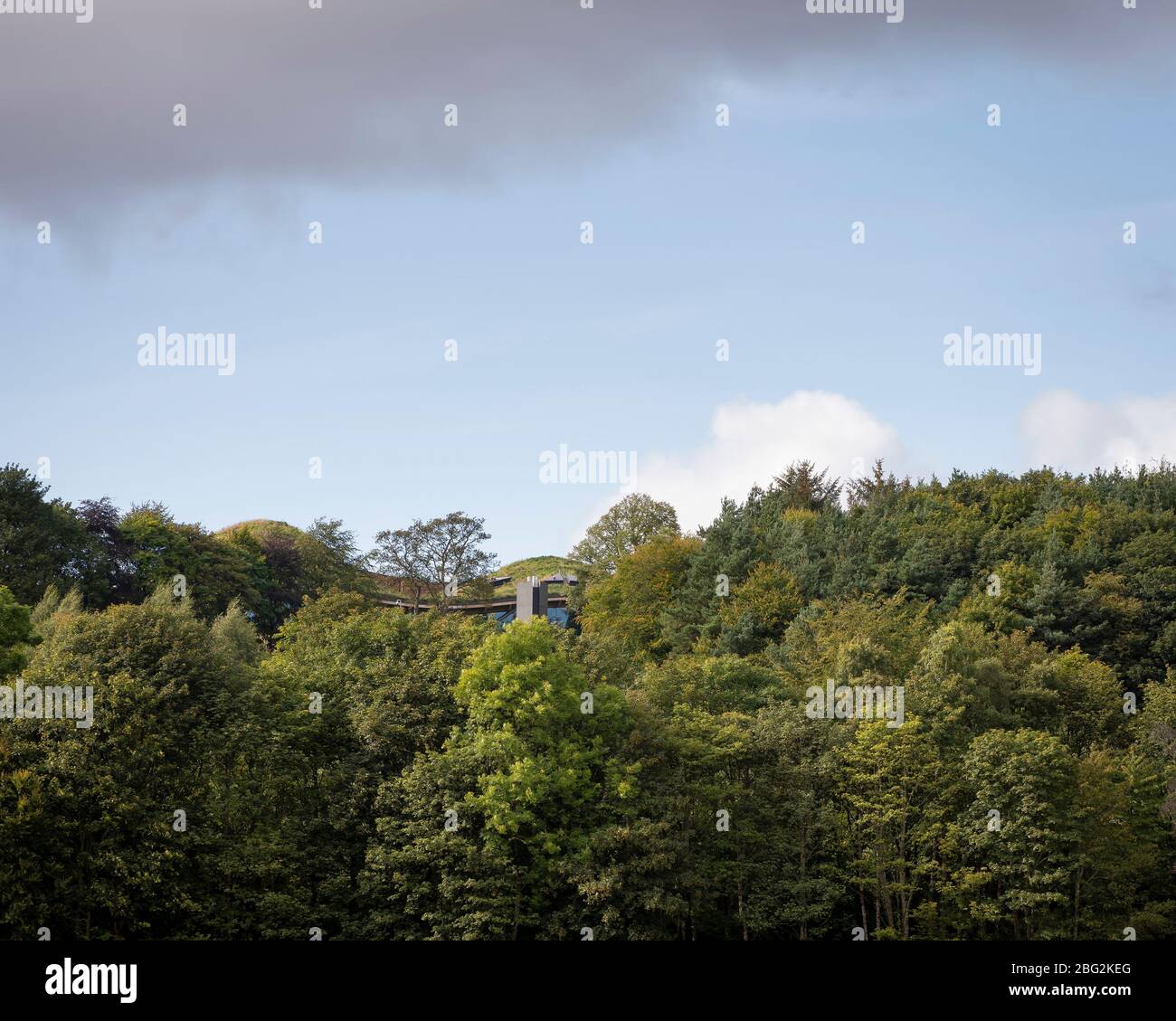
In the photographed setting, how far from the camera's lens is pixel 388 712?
51.0 meters

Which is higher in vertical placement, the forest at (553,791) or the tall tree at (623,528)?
the tall tree at (623,528)

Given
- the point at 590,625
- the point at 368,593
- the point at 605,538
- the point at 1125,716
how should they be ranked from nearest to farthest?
the point at 1125,716, the point at 590,625, the point at 368,593, the point at 605,538

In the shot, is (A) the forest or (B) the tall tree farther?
(B) the tall tree

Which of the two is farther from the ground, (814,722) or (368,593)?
(368,593)

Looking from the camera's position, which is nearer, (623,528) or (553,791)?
(553,791)

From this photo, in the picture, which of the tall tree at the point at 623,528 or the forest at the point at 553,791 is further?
the tall tree at the point at 623,528

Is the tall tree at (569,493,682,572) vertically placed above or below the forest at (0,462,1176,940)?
above

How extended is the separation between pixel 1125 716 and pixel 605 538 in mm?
63352

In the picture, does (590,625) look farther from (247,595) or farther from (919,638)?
(919,638)

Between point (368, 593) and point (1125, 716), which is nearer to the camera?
point (1125, 716)

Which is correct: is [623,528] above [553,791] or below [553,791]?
above
